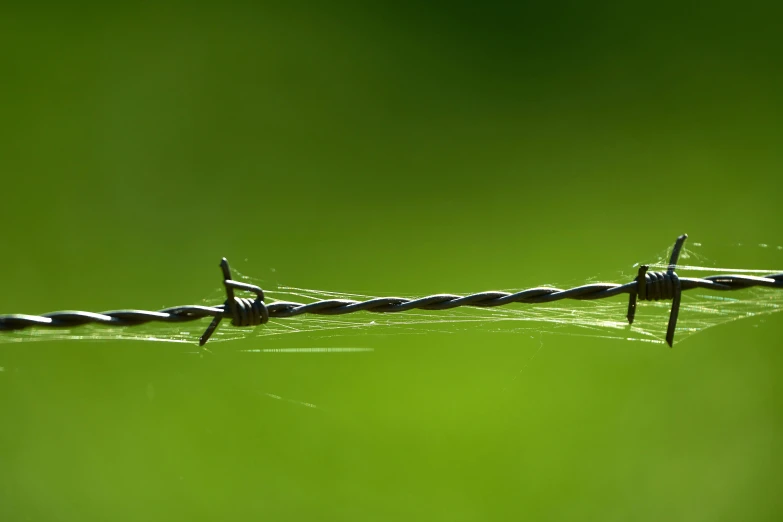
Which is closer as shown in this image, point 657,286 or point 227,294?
point 227,294

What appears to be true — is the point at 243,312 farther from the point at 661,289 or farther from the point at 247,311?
the point at 661,289

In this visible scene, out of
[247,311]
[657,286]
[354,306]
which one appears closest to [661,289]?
[657,286]

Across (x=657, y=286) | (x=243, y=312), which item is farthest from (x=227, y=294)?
(x=657, y=286)

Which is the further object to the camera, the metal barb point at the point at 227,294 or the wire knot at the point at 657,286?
the wire knot at the point at 657,286

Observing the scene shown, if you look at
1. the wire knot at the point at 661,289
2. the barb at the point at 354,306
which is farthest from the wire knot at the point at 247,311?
the wire knot at the point at 661,289

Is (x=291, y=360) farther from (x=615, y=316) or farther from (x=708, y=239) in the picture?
(x=708, y=239)

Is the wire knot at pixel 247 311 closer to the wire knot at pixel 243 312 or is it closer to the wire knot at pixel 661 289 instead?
the wire knot at pixel 243 312

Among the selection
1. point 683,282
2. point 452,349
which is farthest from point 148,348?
point 683,282

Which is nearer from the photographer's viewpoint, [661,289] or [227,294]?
Answer: [227,294]
